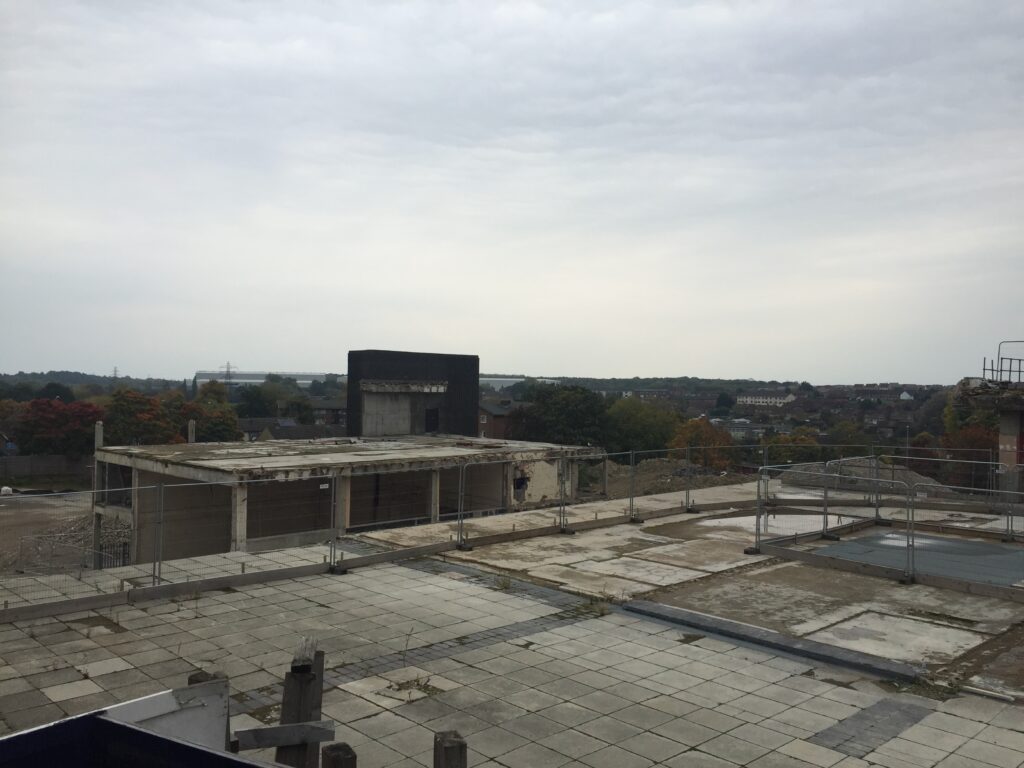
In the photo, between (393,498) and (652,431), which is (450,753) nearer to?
(393,498)

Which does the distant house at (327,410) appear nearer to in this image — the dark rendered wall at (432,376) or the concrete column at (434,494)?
the dark rendered wall at (432,376)

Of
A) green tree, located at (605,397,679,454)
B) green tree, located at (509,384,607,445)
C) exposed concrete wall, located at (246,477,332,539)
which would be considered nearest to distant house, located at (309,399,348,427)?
green tree, located at (605,397,679,454)

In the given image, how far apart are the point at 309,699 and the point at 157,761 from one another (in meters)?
1.77

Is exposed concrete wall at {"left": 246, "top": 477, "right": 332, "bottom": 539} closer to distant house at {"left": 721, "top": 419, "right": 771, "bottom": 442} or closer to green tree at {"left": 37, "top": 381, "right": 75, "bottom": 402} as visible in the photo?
distant house at {"left": 721, "top": 419, "right": 771, "bottom": 442}

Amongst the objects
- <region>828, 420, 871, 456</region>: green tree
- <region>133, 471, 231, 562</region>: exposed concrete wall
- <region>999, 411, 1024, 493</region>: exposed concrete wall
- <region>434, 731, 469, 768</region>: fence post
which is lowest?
<region>133, 471, 231, 562</region>: exposed concrete wall

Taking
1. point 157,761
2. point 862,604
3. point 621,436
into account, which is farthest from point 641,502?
→ point 621,436

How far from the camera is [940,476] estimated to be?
106 ft

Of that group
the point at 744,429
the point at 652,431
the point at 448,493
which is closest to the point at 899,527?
the point at 448,493

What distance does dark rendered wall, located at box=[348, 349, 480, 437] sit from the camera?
45.6 meters

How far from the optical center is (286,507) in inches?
1100

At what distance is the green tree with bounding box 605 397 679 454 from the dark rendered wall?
3010cm

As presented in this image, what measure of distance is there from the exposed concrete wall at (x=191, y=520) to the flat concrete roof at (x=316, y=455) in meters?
1.09

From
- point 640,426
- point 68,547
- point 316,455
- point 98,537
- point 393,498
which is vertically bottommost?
point 68,547

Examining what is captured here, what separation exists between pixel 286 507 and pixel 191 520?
3.17m
